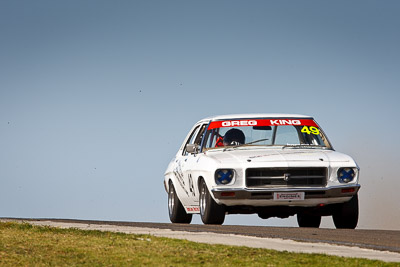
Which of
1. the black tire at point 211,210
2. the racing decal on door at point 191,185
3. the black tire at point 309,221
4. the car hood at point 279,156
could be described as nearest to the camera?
the car hood at point 279,156

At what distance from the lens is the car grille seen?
1486 centimetres

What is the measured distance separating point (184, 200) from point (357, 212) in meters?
3.07

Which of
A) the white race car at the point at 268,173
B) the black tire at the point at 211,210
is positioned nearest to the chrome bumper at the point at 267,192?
the white race car at the point at 268,173

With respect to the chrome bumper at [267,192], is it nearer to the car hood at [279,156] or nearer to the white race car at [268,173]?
the white race car at [268,173]

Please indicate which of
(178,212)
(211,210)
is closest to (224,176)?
(211,210)

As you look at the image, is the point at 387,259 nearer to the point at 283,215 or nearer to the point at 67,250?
the point at 67,250

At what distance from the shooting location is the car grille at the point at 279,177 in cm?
1486

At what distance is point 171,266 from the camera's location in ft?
29.3

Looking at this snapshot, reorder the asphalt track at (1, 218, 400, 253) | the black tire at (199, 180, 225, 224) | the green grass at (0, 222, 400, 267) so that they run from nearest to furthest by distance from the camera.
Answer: the green grass at (0, 222, 400, 267), the asphalt track at (1, 218, 400, 253), the black tire at (199, 180, 225, 224)

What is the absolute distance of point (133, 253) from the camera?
9992 mm

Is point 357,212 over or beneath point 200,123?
beneath

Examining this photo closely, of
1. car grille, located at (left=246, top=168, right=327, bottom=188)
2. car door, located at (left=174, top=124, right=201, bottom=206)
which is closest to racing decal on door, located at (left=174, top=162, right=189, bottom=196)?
car door, located at (left=174, top=124, right=201, bottom=206)

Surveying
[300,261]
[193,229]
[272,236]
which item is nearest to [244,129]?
[193,229]

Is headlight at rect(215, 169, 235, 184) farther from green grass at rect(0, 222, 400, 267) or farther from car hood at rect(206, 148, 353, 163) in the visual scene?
green grass at rect(0, 222, 400, 267)
